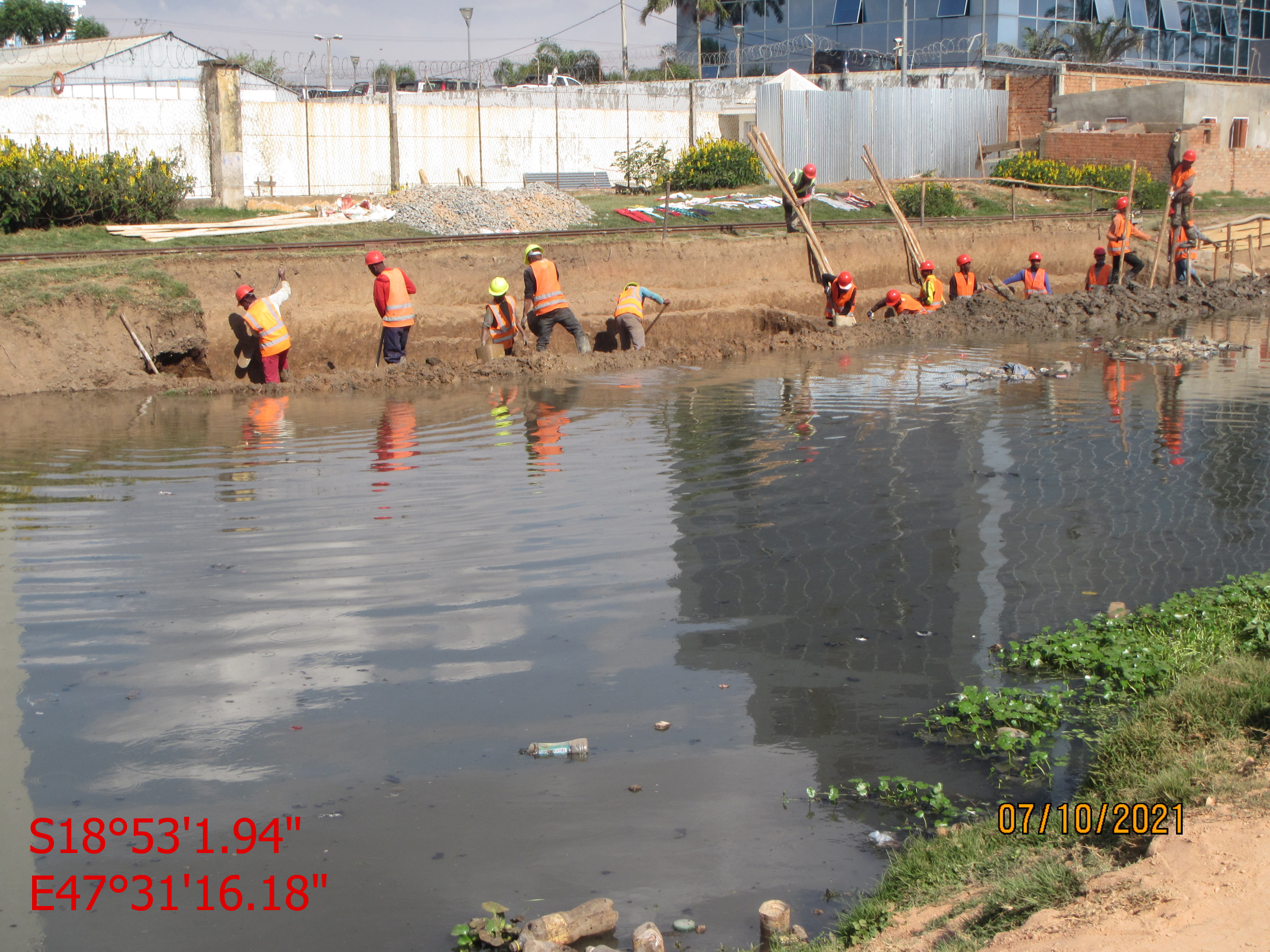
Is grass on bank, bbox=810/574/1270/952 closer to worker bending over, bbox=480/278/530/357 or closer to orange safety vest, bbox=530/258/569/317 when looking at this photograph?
orange safety vest, bbox=530/258/569/317

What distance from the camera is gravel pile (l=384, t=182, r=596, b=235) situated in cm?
1995

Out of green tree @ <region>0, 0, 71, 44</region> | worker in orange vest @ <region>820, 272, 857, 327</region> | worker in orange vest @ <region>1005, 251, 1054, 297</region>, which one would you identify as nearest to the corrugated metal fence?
worker in orange vest @ <region>1005, 251, 1054, 297</region>

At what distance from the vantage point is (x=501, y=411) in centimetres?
1219

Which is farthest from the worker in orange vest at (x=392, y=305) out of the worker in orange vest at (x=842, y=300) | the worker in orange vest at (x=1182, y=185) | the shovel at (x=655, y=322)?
the worker in orange vest at (x=1182, y=185)

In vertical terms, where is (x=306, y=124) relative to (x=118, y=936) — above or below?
above

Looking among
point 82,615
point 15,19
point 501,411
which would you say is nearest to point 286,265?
point 501,411

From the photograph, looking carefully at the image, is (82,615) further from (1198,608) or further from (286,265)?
(286,265)

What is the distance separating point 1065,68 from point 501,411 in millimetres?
27916

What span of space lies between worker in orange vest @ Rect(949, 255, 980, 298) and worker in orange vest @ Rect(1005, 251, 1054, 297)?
0.61 m

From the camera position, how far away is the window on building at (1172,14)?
1556 inches

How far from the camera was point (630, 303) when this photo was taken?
15844 millimetres

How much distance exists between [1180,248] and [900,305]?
20.5ft

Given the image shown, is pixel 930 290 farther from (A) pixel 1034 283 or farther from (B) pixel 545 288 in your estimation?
(B) pixel 545 288

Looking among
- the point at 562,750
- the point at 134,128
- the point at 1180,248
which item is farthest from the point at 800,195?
the point at 562,750
